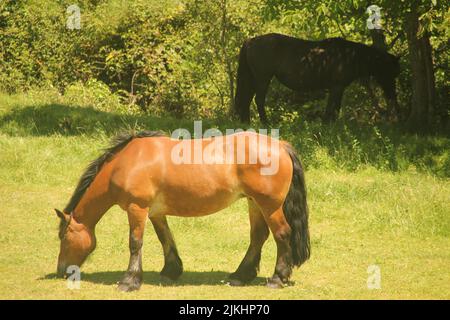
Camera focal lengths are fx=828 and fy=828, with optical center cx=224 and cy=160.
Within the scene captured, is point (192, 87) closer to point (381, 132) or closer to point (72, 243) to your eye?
point (381, 132)

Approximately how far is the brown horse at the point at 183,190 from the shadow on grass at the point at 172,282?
282 millimetres

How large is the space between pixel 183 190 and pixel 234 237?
2.72 m

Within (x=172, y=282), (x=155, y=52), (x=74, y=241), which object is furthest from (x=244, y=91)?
(x=74, y=241)

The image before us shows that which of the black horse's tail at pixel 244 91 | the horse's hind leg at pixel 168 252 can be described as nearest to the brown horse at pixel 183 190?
the horse's hind leg at pixel 168 252

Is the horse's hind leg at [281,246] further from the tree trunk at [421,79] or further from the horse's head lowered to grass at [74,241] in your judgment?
the tree trunk at [421,79]

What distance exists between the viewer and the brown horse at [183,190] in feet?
27.5

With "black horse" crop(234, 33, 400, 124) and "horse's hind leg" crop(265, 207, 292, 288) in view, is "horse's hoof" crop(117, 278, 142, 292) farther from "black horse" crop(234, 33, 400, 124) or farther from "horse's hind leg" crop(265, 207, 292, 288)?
"black horse" crop(234, 33, 400, 124)

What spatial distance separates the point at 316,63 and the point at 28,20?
762cm

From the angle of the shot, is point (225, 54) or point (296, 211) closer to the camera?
point (296, 211)

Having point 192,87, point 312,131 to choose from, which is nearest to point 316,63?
point 312,131

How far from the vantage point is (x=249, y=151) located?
8.48 metres

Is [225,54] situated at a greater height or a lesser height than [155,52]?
lesser

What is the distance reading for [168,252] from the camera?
29.2ft

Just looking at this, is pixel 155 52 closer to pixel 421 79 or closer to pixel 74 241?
pixel 421 79
